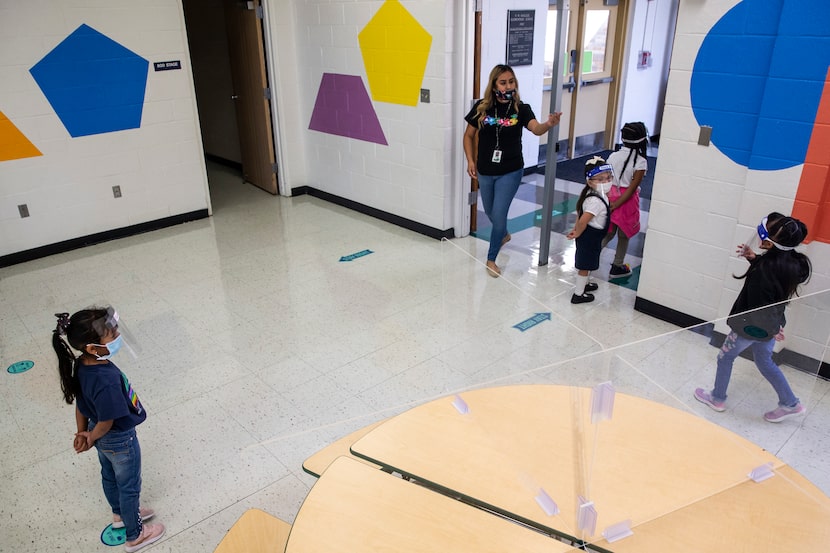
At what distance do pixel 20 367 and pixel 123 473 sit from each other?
1892 millimetres

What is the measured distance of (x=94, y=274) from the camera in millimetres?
4953

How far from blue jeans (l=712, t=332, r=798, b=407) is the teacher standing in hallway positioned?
2.37 m

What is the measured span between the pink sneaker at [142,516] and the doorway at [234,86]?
483 centimetres

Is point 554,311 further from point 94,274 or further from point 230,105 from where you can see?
point 230,105

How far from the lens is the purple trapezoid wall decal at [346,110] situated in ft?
19.1

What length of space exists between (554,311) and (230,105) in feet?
18.3

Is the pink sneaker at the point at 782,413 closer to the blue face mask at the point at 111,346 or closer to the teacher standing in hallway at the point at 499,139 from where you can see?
the blue face mask at the point at 111,346

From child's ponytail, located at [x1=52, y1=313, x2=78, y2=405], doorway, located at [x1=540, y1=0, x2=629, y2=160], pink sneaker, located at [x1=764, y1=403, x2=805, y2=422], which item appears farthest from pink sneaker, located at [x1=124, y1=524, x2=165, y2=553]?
doorway, located at [x1=540, y1=0, x2=629, y2=160]

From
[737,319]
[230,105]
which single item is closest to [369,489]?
[737,319]

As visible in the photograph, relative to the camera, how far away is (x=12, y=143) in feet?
16.2

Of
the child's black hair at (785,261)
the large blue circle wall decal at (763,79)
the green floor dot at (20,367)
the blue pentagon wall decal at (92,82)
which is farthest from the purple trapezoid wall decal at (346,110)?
the child's black hair at (785,261)

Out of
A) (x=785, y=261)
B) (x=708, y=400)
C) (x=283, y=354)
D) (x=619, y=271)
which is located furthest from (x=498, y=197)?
(x=708, y=400)

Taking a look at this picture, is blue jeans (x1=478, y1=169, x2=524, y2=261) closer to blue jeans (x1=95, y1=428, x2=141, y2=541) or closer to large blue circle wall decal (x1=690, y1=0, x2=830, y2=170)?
large blue circle wall decal (x1=690, y1=0, x2=830, y2=170)

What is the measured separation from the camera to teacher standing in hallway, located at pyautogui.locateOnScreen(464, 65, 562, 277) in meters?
4.29
